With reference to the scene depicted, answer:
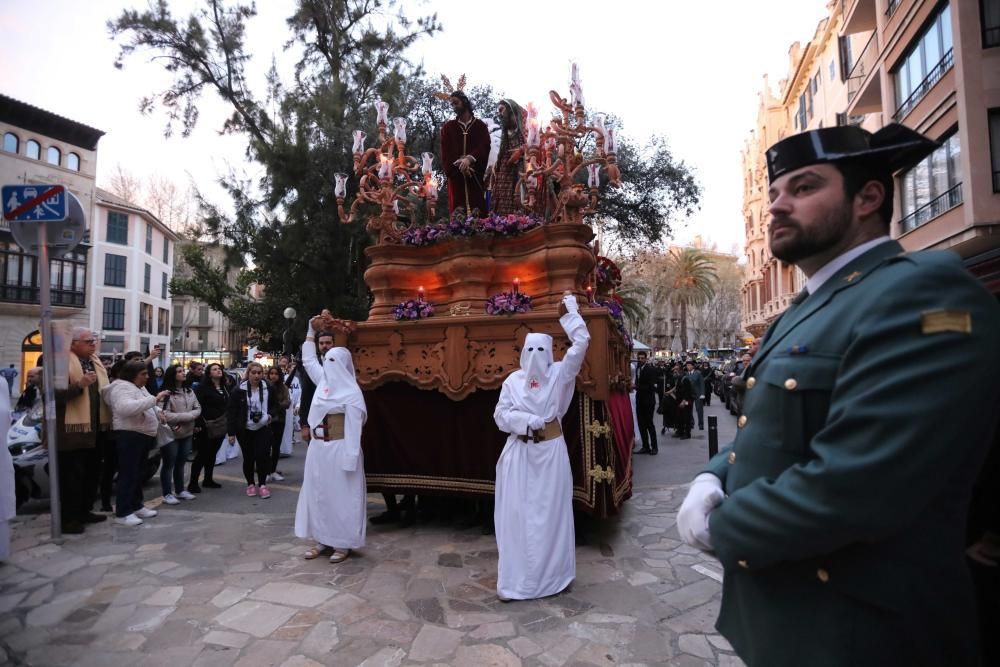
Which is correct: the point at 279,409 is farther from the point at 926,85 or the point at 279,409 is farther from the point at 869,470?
the point at 926,85

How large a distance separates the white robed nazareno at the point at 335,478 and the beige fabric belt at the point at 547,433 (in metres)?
1.93

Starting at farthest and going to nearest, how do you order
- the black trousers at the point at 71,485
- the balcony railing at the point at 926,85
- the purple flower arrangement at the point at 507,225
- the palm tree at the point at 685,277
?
1. the palm tree at the point at 685,277
2. the balcony railing at the point at 926,85
3. the black trousers at the point at 71,485
4. the purple flower arrangement at the point at 507,225

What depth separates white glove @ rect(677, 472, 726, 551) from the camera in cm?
166

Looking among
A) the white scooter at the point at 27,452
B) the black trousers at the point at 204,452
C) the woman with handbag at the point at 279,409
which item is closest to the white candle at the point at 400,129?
the woman with handbag at the point at 279,409

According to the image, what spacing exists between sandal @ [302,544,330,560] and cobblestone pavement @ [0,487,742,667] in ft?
0.38

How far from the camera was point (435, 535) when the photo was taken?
6.19 m

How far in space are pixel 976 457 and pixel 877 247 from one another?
63cm

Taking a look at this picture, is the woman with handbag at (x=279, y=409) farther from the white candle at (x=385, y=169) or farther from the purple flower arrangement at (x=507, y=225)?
the purple flower arrangement at (x=507, y=225)

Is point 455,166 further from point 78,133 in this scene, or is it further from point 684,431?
point 78,133

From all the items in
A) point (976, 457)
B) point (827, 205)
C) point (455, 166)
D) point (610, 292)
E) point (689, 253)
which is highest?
point (689, 253)

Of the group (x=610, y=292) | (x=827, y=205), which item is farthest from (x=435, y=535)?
(x=827, y=205)

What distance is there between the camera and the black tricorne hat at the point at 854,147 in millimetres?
1571

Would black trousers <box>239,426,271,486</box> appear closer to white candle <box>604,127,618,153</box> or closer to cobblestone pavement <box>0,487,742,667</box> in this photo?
cobblestone pavement <box>0,487,742,667</box>

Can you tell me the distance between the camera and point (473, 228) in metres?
→ 6.26
